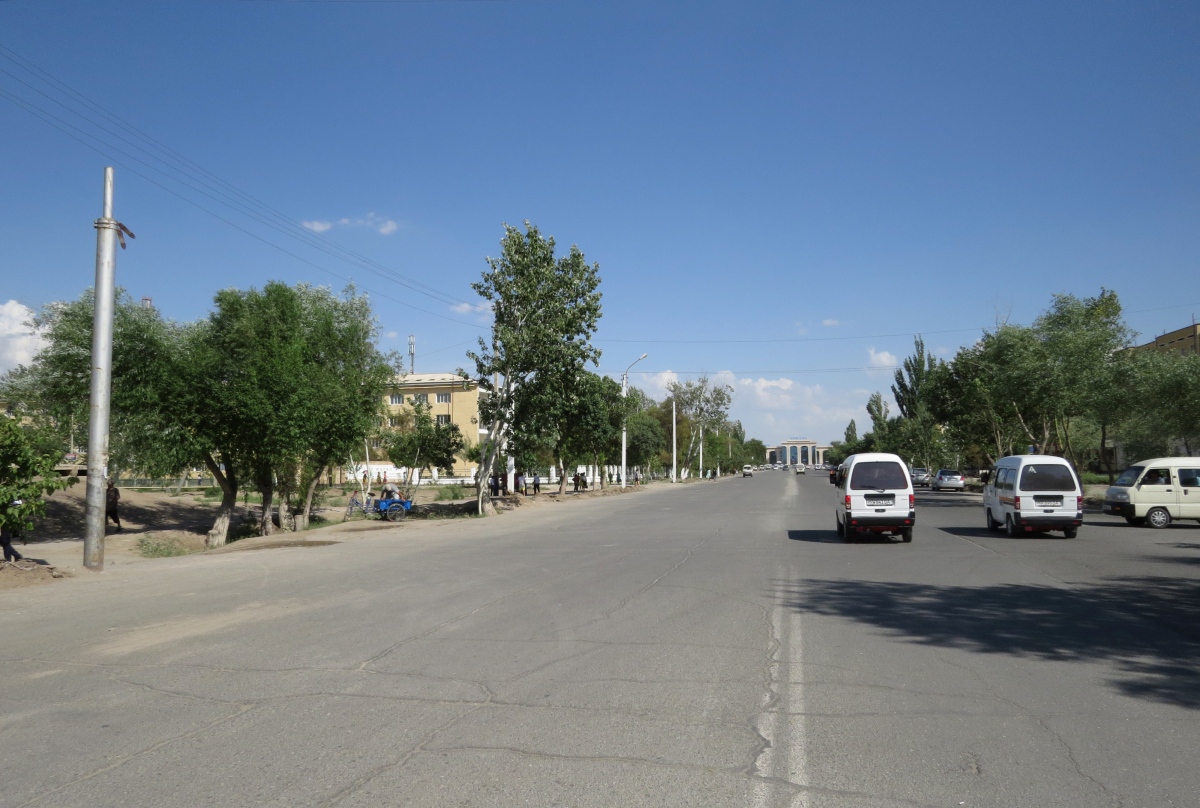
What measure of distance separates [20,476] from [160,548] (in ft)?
32.2

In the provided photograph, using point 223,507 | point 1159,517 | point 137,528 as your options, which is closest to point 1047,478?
point 1159,517

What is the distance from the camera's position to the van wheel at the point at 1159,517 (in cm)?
2347

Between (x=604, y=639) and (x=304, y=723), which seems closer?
(x=304, y=723)

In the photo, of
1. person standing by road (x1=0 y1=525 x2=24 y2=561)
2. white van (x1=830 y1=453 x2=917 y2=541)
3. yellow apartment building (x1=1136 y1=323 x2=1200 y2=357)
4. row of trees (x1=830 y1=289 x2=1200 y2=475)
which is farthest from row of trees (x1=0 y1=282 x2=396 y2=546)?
yellow apartment building (x1=1136 y1=323 x2=1200 y2=357)

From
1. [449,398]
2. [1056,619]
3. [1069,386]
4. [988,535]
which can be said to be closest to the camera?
[1056,619]

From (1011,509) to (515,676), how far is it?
17668mm

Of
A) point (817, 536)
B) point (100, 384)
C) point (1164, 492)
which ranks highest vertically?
point (100, 384)

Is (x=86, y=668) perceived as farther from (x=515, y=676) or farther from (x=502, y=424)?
(x=502, y=424)

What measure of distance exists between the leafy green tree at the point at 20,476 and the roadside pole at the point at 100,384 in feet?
3.98

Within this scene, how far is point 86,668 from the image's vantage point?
7605mm

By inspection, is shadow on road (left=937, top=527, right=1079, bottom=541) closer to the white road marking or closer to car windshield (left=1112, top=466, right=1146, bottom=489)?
car windshield (left=1112, top=466, right=1146, bottom=489)

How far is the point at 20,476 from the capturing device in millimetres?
13680

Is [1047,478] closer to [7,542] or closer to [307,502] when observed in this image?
[7,542]

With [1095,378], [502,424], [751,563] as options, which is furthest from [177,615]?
[1095,378]
